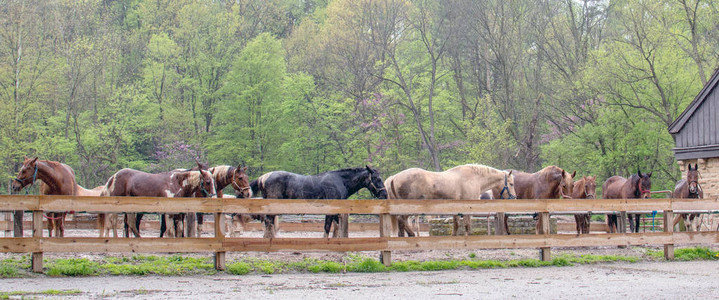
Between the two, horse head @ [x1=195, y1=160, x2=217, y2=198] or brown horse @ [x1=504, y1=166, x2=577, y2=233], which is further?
brown horse @ [x1=504, y1=166, x2=577, y2=233]

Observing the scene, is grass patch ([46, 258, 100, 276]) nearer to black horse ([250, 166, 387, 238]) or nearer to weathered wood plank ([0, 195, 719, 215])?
weathered wood plank ([0, 195, 719, 215])

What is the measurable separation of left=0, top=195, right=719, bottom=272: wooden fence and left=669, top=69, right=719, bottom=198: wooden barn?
9376 millimetres

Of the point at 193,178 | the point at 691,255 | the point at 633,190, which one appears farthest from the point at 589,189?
the point at 193,178

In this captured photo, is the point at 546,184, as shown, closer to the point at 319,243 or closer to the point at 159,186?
the point at 319,243

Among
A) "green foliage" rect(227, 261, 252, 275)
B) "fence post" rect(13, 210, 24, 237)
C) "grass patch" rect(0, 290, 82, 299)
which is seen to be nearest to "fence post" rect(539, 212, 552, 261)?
"green foliage" rect(227, 261, 252, 275)

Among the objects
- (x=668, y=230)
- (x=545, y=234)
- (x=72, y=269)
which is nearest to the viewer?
(x=72, y=269)

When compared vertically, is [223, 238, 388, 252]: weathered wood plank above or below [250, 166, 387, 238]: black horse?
below

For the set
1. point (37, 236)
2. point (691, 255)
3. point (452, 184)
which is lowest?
point (691, 255)

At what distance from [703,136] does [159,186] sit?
18575 mm

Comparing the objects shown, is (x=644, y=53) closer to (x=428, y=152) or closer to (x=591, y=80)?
(x=591, y=80)

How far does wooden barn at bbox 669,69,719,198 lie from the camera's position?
2400cm

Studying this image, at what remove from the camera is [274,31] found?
53.1 m

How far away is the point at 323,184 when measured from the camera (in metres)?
17.3

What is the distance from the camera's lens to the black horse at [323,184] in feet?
56.0
